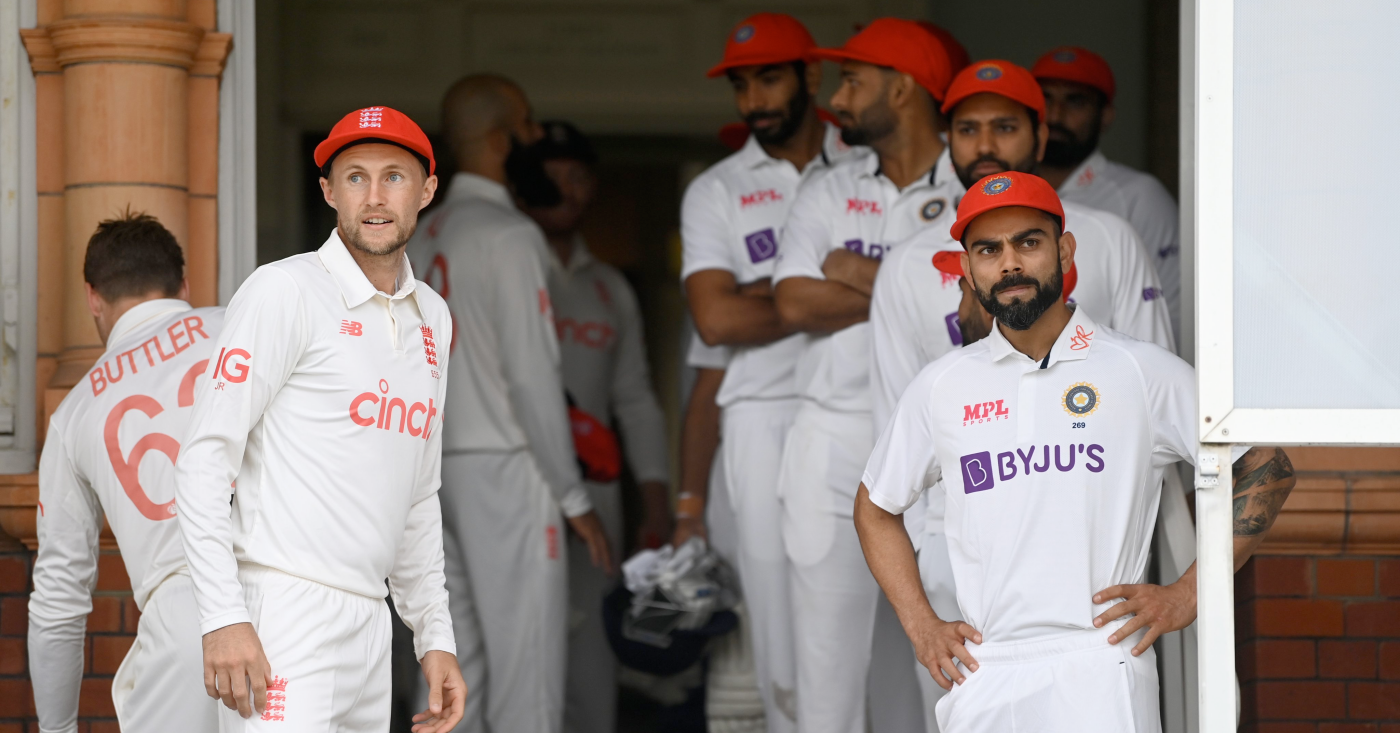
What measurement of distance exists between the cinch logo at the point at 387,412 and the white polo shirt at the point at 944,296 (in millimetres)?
1194

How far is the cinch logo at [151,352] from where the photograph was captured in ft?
10.7

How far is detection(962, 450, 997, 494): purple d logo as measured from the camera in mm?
2975

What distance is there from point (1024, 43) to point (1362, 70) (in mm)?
4534

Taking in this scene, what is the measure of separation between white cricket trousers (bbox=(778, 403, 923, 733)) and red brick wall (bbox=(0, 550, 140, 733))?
168cm

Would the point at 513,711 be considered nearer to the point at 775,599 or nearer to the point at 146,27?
the point at 775,599

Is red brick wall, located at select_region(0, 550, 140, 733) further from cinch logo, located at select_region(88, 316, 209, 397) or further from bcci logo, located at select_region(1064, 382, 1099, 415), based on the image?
bcci logo, located at select_region(1064, 382, 1099, 415)

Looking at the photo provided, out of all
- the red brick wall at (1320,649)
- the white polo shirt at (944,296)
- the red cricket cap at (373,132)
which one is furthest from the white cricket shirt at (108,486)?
the red brick wall at (1320,649)

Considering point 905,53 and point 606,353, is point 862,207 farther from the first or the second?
point 606,353

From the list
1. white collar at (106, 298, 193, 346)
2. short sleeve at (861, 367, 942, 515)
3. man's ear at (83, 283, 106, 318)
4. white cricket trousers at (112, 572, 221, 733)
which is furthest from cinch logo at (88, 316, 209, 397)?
short sleeve at (861, 367, 942, 515)

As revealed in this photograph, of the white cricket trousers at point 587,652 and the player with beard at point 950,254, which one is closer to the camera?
the player with beard at point 950,254

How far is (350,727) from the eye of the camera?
282 cm

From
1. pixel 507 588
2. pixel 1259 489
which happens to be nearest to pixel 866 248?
pixel 1259 489

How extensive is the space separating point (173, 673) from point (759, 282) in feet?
6.84

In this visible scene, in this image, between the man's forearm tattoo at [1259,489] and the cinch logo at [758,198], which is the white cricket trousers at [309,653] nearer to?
the man's forearm tattoo at [1259,489]
